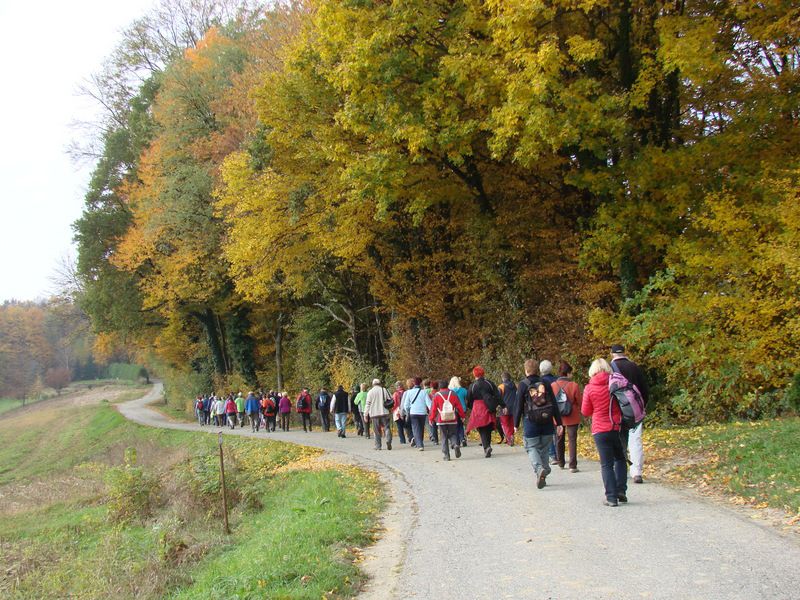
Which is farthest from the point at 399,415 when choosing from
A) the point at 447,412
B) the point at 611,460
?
the point at 611,460

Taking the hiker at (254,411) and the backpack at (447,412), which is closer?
the backpack at (447,412)

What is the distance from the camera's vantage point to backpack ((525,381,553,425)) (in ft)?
31.4

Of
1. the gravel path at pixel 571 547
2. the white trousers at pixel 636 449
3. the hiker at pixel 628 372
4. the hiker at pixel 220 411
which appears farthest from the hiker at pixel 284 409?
the hiker at pixel 628 372

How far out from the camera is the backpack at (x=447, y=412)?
13.7m

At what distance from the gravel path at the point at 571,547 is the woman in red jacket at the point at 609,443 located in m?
0.22

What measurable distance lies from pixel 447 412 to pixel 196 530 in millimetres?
5199

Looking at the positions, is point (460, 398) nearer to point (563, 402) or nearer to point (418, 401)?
point (418, 401)

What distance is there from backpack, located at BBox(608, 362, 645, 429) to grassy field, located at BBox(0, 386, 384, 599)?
335 cm

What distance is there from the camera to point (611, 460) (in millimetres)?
8117

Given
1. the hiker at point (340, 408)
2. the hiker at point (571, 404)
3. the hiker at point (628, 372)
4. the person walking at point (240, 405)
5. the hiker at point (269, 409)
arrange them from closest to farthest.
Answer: the hiker at point (628, 372)
the hiker at point (571, 404)
the hiker at point (340, 408)
the hiker at point (269, 409)
the person walking at point (240, 405)

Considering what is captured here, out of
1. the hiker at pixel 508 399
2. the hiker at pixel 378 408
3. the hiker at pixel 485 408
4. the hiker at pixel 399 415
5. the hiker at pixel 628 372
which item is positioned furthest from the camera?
the hiker at pixel 399 415

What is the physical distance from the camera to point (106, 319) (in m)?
40.7

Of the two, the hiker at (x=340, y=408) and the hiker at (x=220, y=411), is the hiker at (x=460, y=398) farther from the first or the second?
the hiker at (x=220, y=411)

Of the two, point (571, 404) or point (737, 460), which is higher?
point (571, 404)
